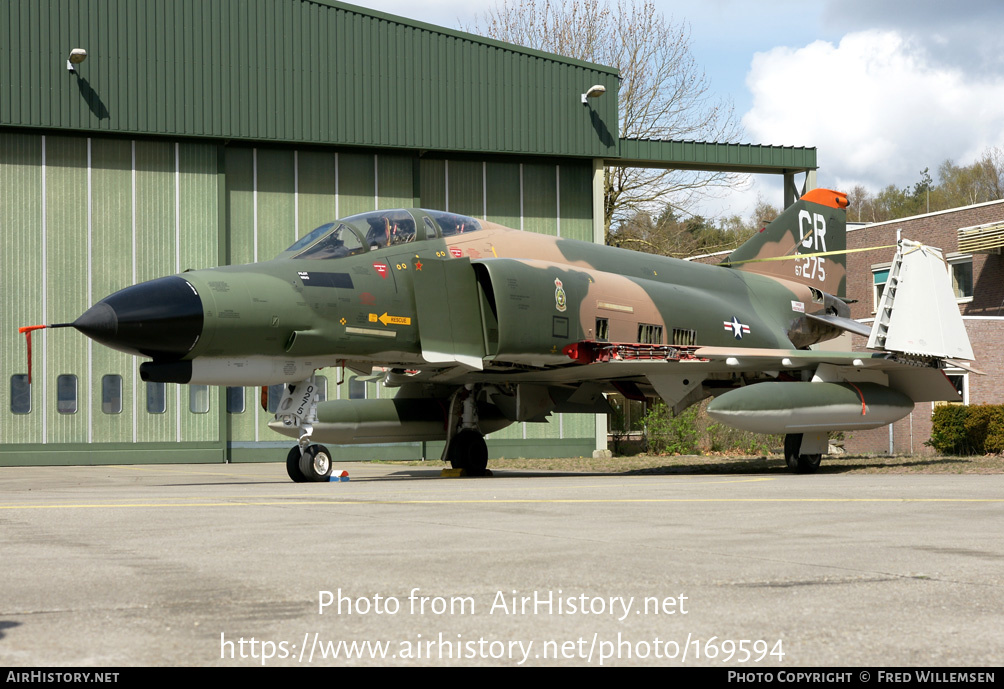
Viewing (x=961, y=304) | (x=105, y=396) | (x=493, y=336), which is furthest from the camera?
(x=961, y=304)

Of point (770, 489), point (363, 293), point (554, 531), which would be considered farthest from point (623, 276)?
point (554, 531)

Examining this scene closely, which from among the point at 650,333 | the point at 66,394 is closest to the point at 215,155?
the point at 66,394

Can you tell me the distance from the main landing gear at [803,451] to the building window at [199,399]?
1374 centimetres

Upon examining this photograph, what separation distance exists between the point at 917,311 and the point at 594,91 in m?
12.7

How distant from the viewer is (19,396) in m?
22.5

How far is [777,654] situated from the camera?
9.97 feet

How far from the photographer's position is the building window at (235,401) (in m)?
23.9

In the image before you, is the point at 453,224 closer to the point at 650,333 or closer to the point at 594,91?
the point at 650,333

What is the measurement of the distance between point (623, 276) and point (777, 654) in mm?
12712

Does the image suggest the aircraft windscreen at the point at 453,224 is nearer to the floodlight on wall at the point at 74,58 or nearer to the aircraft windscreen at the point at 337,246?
the aircraft windscreen at the point at 337,246

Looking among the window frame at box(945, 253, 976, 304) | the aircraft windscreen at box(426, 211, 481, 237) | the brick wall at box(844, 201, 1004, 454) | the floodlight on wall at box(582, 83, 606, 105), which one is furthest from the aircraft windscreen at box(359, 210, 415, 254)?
the window frame at box(945, 253, 976, 304)

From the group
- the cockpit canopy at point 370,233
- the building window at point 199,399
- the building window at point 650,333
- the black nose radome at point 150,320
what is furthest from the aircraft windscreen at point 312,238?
the building window at point 199,399

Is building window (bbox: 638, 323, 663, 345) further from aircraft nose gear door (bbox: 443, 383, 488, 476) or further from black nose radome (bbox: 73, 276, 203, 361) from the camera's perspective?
black nose radome (bbox: 73, 276, 203, 361)

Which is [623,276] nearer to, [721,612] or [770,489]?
[770,489]
